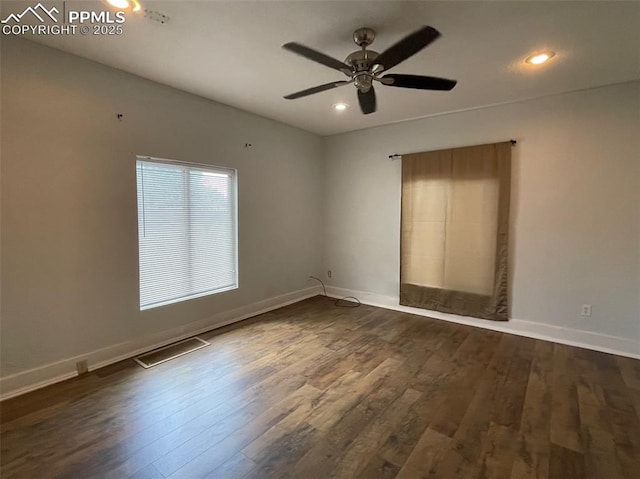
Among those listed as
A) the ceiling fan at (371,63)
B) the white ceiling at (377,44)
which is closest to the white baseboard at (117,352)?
the white ceiling at (377,44)

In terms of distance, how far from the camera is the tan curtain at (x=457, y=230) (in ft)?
11.9

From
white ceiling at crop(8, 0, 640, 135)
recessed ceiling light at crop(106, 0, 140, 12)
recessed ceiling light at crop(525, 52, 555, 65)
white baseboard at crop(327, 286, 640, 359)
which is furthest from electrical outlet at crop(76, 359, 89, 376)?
recessed ceiling light at crop(525, 52, 555, 65)

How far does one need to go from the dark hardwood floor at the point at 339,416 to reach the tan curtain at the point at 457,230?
0.82 meters

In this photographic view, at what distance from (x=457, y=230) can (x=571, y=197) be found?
119 centimetres

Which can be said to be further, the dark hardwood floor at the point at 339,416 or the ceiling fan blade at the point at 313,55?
the ceiling fan blade at the point at 313,55

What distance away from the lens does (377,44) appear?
2.35 m

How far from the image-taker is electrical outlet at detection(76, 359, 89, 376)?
8.51 ft

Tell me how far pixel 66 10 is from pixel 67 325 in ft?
7.72

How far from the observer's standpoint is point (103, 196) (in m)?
2.71

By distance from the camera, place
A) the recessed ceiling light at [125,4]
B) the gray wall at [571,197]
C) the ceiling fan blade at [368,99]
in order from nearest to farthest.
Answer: the recessed ceiling light at [125,4] < the ceiling fan blade at [368,99] < the gray wall at [571,197]

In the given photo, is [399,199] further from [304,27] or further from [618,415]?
[618,415]

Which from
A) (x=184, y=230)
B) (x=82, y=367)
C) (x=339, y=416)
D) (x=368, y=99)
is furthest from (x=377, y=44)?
(x=82, y=367)

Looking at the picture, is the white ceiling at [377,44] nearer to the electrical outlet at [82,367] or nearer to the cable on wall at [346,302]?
the electrical outlet at [82,367]

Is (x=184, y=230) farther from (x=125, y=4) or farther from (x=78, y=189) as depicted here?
(x=125, y=4)
